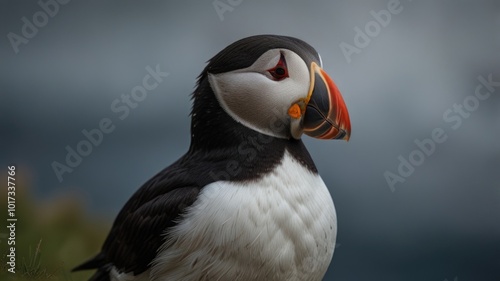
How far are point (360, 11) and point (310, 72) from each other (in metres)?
0.71

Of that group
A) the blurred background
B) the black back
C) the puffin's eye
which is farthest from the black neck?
the blurred background

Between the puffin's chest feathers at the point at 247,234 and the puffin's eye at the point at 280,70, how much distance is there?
0.17 metres

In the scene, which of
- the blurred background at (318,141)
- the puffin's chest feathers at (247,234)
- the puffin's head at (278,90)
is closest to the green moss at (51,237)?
the blurred background at (318,141)

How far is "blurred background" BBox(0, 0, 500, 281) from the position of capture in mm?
1880

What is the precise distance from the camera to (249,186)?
1389mm

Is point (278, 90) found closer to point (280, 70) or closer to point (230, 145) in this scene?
point (280, 70)

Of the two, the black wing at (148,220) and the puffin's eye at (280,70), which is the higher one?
the puffin's eye at (280,70)

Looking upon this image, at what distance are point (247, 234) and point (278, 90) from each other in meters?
0.28

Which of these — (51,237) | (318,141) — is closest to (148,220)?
(51,237)

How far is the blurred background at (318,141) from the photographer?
1880mm

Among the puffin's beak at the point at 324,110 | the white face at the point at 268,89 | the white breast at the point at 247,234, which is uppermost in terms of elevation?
the white face at the point at 268,89

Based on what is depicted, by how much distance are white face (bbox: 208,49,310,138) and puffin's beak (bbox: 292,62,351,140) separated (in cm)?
2

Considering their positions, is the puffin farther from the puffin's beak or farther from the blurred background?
the blurred background

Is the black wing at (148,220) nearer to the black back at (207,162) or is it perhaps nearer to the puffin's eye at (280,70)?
the black back at (207,162)
